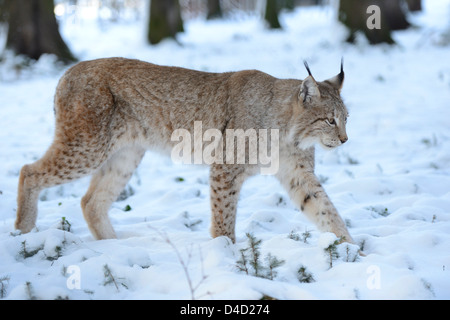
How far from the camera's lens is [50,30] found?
36.2 feet

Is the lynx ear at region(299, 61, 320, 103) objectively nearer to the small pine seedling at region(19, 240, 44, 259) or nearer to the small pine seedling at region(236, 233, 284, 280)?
the small pine seedling at region(236, 233, 284, 280)

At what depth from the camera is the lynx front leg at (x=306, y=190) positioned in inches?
155

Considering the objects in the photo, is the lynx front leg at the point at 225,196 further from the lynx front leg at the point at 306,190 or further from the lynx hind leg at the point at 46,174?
the lynx hind leg at the point at 46,174

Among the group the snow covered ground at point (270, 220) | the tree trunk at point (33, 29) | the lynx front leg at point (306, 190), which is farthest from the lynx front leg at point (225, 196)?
the tree trunk at point (33, 29)

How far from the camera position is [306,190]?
4.03 metres

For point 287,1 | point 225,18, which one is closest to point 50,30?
point 225,18

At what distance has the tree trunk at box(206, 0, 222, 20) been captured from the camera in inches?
874

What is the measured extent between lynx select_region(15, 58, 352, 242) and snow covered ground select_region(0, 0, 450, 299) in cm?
23

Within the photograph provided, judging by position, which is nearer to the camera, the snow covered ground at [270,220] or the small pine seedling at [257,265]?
the snow covered ground at [270,220]

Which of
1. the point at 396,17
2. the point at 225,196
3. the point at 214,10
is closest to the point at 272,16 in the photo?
the point at 396,17

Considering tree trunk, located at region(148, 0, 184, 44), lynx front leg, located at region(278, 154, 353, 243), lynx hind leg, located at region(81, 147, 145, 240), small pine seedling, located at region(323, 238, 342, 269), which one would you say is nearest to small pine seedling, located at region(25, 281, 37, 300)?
lynx hind leg, located at region(81, 147, 145, 240)
